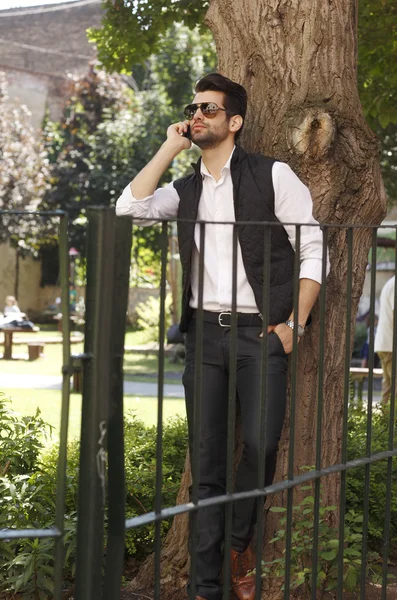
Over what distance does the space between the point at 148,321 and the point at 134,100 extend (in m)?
15.0

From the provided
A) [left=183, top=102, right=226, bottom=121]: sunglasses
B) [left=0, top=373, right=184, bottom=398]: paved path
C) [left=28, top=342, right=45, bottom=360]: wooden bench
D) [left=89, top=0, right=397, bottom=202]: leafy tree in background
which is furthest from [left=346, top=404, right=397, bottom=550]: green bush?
[left=28, top=342, right=45, bottom=360]: wooden bench

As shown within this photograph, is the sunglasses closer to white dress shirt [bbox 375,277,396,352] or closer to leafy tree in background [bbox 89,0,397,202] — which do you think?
leafy tree in background [bbox 89,0,397,202]

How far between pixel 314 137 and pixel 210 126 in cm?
44

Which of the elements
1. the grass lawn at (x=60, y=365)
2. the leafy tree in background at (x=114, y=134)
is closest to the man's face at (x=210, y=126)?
the grass lawn at (x=60, y=365)

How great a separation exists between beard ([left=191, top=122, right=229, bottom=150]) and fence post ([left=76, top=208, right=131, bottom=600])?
1617 millimetres

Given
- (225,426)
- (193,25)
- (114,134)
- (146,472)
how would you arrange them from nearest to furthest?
1. (225,426)
2. (146,472)
3. (193,25)
4. (114,134)

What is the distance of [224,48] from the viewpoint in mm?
4609

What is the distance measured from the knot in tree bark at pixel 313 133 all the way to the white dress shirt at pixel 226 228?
236 millimetres

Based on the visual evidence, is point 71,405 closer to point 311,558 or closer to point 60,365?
point 60,365

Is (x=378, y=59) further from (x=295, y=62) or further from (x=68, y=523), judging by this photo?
(x=68, y=523)

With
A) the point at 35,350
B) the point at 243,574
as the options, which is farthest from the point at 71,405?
the point at 243,574

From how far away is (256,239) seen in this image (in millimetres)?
3770

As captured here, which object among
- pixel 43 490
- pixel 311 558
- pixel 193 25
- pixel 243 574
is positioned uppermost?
pixel 193 25

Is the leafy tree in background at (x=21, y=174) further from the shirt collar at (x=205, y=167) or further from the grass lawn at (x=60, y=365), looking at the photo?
the shirt collar at (x=205, y=167)
